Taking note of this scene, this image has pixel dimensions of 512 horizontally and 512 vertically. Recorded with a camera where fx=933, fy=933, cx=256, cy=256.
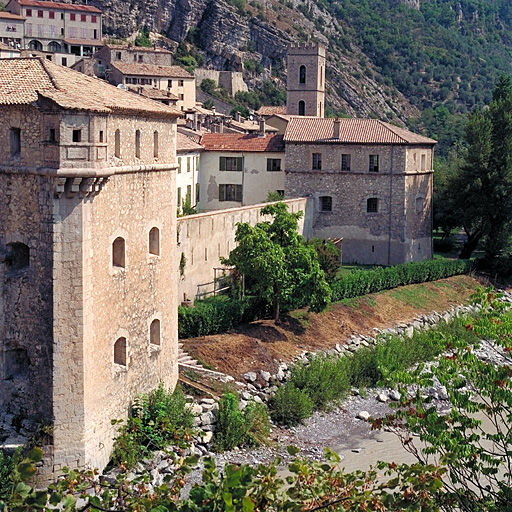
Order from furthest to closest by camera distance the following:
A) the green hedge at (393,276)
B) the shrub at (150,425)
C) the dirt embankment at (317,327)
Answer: the green hedge at (393,276) → the dirt embankment at (317,327) → the shrub at (150,425)

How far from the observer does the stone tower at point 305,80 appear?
A: 259 feet

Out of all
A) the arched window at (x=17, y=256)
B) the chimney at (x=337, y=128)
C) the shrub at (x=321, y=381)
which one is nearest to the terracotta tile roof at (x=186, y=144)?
the chimney at (x=337, y=128)

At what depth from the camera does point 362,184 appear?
44938 mm

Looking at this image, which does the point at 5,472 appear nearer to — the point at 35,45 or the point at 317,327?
the point at 317,327

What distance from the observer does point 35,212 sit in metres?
20.1

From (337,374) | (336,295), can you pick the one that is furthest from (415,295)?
(337,374)

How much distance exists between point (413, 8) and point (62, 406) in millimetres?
157754

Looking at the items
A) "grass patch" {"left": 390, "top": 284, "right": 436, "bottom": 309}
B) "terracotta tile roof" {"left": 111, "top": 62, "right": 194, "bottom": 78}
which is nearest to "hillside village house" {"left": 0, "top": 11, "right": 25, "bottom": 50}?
"terracotta tile roof" {"left": 111, "top": 62, "right": 194, "bottom": 78}

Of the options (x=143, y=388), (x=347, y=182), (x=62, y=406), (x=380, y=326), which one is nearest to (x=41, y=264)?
(x=62, y=406)

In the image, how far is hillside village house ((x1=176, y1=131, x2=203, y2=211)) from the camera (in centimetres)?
4450

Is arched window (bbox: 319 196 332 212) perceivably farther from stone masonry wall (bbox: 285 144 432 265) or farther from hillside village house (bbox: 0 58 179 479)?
hillside village house (bbox: 0 58 179 479)

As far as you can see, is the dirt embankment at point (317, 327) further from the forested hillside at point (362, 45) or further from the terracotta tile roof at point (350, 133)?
the forested hillside at point (362, 45)

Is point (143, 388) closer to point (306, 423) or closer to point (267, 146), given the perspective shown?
point (306, 423)

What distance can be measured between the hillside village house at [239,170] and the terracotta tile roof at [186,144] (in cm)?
69
